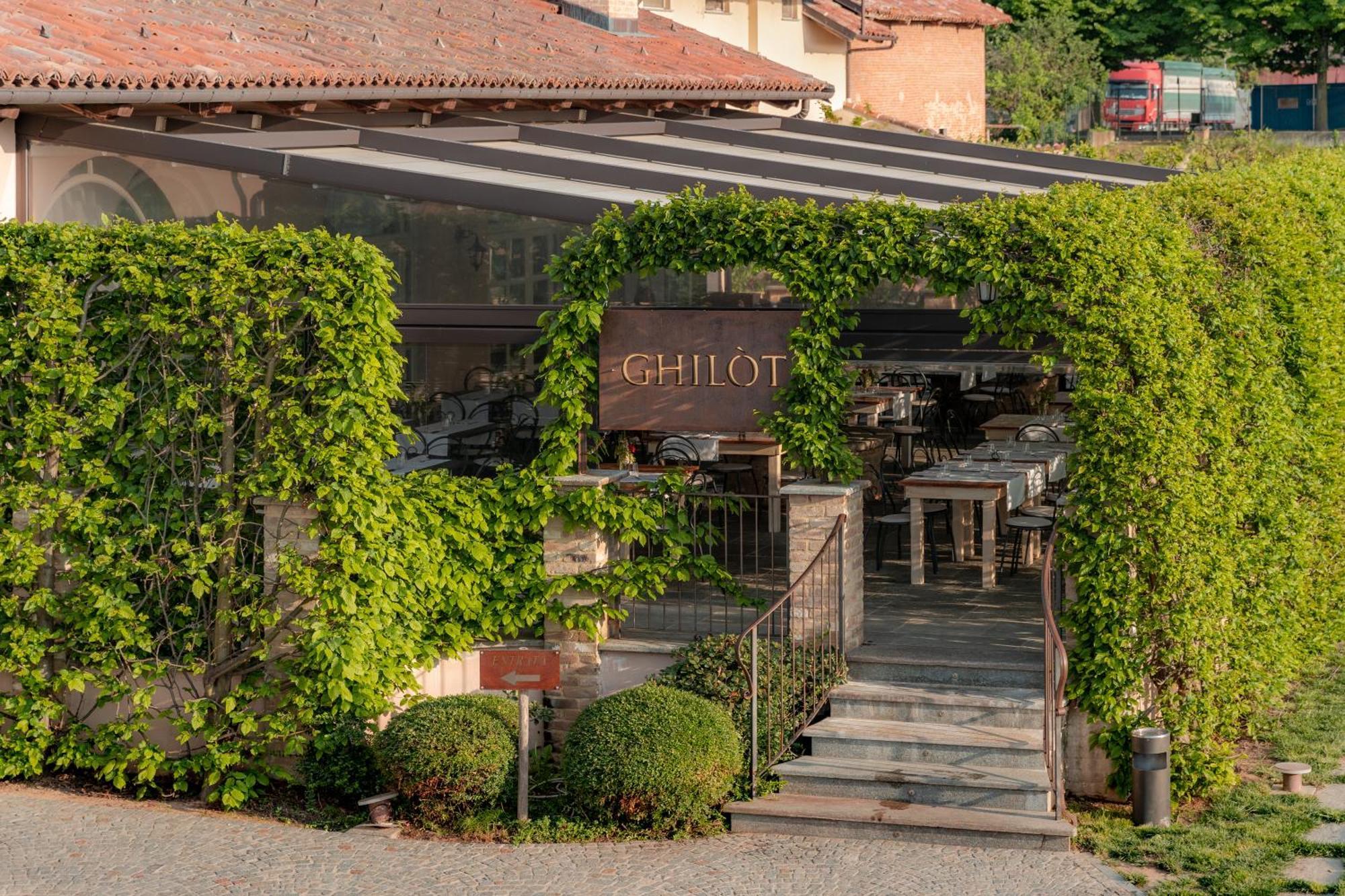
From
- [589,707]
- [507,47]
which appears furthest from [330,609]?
[507,47]

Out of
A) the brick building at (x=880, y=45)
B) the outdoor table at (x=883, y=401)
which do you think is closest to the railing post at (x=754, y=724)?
the outdoor table at (x=883, y=401)

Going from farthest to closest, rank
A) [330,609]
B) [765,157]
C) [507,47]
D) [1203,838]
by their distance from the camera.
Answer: [507,47]
[765,157]
[330,609]
[1203,838]

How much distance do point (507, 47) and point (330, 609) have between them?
9.00 m

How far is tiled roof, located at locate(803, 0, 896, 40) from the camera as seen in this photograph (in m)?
38.4

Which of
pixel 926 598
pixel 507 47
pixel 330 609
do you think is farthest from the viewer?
pixel 507 47

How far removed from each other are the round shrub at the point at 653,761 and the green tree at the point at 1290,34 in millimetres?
Answer: 47114

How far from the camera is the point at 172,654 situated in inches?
496

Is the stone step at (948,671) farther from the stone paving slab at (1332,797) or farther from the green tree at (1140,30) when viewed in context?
the green tree at (1140,30)

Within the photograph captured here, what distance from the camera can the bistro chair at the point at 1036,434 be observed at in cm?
1747

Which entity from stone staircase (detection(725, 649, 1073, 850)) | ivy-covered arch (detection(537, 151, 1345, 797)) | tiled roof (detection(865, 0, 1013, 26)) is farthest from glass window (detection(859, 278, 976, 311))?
tiled roof (detection(865, 0, 1013, 26))

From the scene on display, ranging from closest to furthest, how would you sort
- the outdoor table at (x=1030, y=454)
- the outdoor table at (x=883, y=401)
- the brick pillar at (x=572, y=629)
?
the brick pillar at (x=572, y=629), the outdoor table at (x=1030, y=454), the outdoor table at (x=883, y=401)

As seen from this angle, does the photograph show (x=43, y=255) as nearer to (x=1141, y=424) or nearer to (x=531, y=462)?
(x=531, y=462)

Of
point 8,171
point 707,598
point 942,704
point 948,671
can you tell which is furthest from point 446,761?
point 8,171

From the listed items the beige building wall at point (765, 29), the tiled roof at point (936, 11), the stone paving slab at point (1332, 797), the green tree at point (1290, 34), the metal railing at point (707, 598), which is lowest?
the stone paving slab at point (1332, 797)
